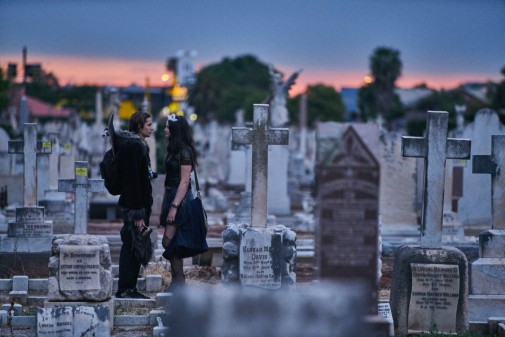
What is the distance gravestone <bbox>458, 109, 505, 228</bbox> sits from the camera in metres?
17.9

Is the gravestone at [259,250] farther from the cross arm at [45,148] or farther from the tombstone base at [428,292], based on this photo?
the cross arm at [45,148]

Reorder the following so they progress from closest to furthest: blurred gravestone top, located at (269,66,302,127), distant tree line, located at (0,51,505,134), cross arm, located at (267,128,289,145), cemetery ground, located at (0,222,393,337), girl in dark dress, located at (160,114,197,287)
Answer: cemetery ground, located at (0,222,393,337) < girl in dark dress, located at (160,114,197,287) < cross arm, located at (267,128,289,145) < blurred gravestone top, located at (269,66,302,127) < distant tree line, located at (0,51,505,134)

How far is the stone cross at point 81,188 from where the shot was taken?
31.8 feet

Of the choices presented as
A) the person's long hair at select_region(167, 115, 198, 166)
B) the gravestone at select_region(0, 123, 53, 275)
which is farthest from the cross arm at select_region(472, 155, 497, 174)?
the gravestone at select_region(0, 123, 53, 275)

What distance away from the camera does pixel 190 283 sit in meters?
10.5

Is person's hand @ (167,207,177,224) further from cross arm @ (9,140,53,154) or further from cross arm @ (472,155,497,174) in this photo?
cross arm @ (9,140,53,154)

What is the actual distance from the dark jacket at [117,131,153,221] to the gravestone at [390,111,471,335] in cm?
253

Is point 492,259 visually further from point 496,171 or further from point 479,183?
point 479,183

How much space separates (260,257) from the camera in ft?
31.6

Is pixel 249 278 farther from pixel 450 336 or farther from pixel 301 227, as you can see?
pixel 301 227

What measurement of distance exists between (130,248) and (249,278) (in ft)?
4.13

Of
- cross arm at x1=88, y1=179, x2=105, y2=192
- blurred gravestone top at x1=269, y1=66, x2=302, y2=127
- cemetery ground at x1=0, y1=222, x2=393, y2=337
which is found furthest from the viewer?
blurred gravestone top at x1=269, y1=66, x2=302, y2=127

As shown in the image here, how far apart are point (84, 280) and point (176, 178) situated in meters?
1.53

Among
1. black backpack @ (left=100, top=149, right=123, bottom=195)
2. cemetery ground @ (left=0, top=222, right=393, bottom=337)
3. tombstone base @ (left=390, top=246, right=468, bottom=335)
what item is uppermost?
black backpack @ (left=100, top=149, right=123, bottom=195)
